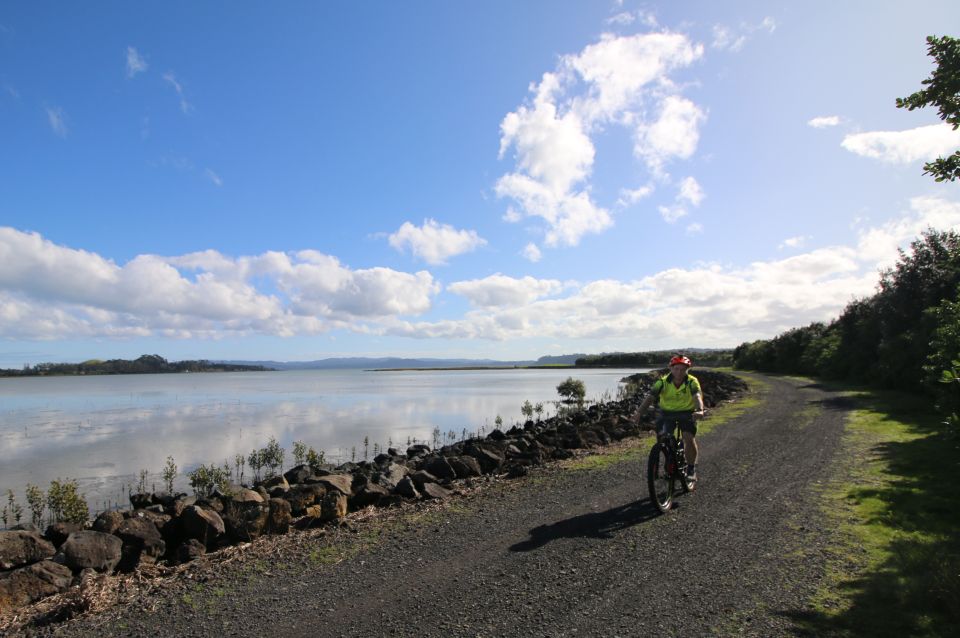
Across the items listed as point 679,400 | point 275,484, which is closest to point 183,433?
point 275,484

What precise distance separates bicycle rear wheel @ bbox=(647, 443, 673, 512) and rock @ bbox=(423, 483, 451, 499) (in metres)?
4.12

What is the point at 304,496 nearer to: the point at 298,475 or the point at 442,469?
the point at 442,469

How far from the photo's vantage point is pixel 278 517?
8656mm

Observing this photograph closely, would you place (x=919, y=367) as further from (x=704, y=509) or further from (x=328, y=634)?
(x=328, y=634)

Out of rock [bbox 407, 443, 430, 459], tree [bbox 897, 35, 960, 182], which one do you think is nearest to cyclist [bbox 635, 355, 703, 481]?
tree [bbox 897, 35, 960, 182]

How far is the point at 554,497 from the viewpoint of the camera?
32.0 ft

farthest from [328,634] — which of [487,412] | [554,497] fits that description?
[487,412]

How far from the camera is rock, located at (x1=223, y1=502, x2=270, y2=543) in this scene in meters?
8.23

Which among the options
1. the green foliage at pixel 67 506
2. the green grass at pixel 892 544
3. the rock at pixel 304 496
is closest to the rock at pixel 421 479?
the rock at pixel 304 496

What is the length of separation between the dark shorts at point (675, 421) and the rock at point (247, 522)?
686 centimetres

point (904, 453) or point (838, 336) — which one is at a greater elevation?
point (838, 336)

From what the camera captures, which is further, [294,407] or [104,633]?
[294,407]

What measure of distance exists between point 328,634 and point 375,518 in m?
4.14

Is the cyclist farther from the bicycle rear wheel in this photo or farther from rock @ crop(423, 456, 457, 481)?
rock @ crop(423, 456, 457, 481)
